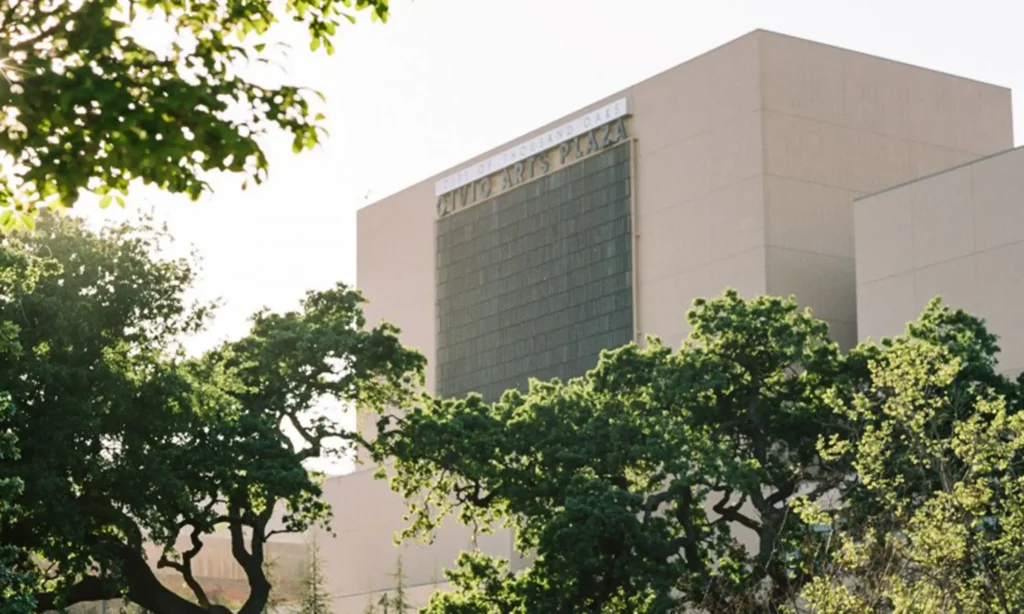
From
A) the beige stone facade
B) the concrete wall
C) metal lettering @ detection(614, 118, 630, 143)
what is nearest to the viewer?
the concrete wall

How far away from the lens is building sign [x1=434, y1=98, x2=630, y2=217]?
8981 cm

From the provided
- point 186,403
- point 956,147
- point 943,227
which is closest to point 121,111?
point 186,403

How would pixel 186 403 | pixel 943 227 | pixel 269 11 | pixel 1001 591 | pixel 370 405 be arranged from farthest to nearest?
pixel 943 227 < pixel 370 405 < pixel 186 403 < pixel 1001 591 < pixel 269 11

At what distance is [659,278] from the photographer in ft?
280

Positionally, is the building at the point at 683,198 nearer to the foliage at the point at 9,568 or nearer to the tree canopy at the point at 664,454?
the tree canopy at the point at 664,454

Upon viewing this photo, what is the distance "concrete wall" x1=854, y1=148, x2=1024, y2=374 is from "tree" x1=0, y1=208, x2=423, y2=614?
29.9 m

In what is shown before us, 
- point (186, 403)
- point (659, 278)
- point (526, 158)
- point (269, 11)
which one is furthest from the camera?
point (526, 158)

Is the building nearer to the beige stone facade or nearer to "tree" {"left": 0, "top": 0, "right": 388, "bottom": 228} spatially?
the beige stone facade

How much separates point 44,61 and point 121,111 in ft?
1.82

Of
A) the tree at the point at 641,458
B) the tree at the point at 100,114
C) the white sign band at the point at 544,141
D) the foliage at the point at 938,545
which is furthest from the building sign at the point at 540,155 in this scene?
the tree at the point at 100,114

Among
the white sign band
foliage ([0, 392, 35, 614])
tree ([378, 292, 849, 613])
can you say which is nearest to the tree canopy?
tree ([378, 292, 849, 613])

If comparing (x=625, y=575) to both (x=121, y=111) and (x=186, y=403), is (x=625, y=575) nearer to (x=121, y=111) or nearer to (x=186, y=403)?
(x=186, y=403)

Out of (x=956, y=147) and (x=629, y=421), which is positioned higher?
(x=956, y=147)

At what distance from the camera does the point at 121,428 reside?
37.0 m
